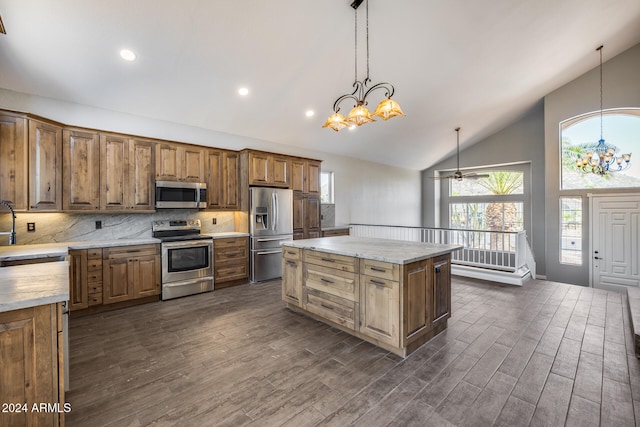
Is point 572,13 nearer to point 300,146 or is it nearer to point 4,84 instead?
point 300,146

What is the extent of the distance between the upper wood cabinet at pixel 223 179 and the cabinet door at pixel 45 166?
1.91m

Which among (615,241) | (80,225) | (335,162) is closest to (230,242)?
(80,225)

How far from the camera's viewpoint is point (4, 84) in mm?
3395

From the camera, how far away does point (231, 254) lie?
4.91 meters

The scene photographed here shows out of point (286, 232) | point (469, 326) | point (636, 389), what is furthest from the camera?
point (286, 232)

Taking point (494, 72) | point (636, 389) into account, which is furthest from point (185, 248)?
point (494, 72)

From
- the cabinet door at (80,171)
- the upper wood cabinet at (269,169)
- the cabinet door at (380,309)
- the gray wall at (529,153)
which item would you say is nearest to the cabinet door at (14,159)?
the cabinet door at (80,171)

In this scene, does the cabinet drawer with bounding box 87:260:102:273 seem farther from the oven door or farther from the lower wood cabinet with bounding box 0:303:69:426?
the lower wood cabinet with bounding box 0:303:69:426

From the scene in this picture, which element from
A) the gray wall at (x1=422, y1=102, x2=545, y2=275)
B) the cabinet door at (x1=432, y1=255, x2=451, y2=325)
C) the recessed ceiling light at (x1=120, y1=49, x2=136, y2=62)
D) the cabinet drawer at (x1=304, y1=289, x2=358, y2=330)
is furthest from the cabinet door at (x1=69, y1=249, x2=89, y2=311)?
the gray wall at (x1=422, y1=102, x2=545, y2=275)

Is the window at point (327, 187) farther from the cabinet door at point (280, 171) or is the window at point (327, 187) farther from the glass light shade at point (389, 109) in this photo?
the glass light shade at point (389, 109)

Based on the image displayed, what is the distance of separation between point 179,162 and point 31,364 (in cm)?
365

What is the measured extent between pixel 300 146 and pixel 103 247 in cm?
429

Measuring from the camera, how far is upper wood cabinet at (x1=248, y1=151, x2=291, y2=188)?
5160 millimetres

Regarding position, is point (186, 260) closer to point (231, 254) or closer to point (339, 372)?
point (231, 254)
